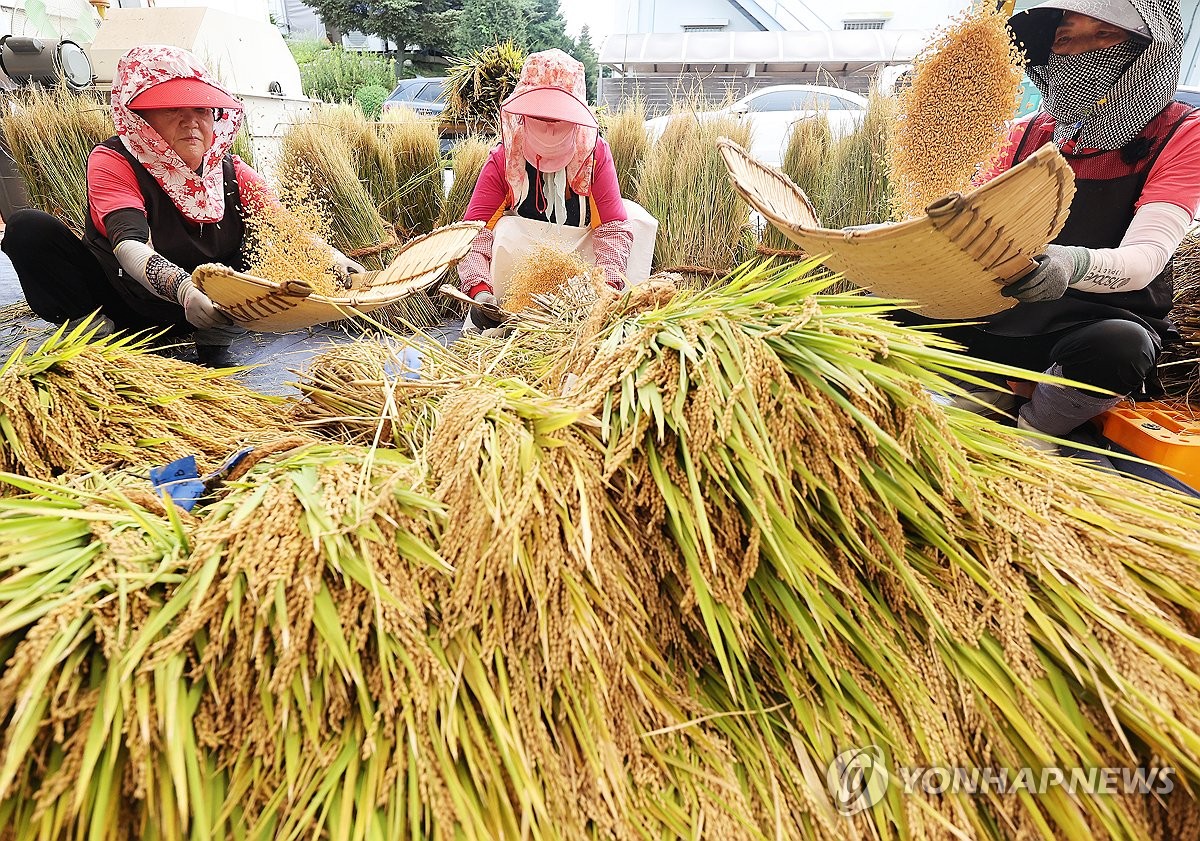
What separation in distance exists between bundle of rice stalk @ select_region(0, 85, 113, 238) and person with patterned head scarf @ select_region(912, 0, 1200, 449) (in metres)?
4.14

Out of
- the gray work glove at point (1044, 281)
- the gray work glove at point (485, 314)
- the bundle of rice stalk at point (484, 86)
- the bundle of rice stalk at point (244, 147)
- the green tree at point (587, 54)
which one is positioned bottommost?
the gray work glove at point (485, 314)

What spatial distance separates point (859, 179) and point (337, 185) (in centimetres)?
295

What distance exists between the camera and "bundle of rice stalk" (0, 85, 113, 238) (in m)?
2.97

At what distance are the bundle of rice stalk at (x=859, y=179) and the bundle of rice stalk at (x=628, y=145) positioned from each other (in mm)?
1173

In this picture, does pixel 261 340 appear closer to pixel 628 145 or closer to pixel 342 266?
pixel 342 266

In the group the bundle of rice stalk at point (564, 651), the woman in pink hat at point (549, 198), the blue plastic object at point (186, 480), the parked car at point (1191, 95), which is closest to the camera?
the bundle of rice stalk at point (564, 651)

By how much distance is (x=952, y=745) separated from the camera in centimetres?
67

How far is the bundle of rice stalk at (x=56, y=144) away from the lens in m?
2.97

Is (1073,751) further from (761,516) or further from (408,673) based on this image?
(408,673)

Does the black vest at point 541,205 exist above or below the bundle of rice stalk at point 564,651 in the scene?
above

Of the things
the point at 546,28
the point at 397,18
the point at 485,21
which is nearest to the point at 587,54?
the point at 546,28

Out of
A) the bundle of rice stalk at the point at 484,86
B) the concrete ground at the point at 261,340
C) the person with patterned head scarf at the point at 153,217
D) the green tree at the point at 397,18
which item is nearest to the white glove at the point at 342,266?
the person with patterned head scarf at the point at 153,217

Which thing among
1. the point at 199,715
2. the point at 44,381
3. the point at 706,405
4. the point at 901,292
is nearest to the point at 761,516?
the point at 706,405

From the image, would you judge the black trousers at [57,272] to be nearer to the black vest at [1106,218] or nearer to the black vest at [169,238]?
the black vest at [169,238]
